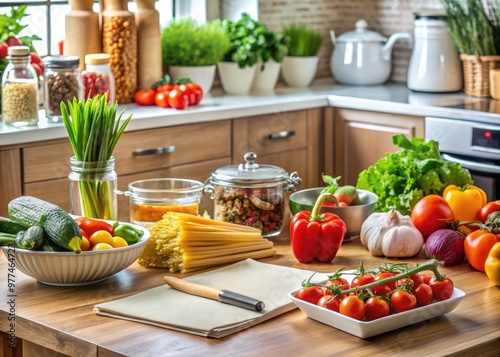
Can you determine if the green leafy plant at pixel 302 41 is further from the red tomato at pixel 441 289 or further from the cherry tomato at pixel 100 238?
the red tomato at pixel 441 289

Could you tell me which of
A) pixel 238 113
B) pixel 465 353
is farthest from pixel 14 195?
pixel 465 353

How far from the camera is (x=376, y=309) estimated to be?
5.55ft

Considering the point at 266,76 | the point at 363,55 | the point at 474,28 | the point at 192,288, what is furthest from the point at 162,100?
the point at 192,288

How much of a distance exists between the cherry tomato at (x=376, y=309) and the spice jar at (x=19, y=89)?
2084 mm

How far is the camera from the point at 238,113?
4.05 metres

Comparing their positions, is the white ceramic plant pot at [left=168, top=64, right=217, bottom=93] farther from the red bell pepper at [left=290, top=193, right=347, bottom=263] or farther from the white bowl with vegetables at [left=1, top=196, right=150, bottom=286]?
the white bowl with vegetables at [left=1, top=196, right=150, bottom=286]

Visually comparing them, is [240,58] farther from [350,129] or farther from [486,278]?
[486,278]

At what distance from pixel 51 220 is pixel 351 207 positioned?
2.69ft

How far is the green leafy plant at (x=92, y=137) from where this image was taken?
216cm

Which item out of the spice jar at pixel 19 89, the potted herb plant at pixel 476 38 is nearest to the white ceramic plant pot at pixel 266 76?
the potted herb plant at pixel 476 38

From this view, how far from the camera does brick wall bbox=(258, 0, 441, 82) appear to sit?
4.88m

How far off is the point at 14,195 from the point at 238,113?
3.71 feet

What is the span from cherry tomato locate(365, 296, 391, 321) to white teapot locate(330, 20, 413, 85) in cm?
323

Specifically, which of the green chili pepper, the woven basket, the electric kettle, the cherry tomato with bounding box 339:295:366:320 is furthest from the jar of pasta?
the electric kettle
